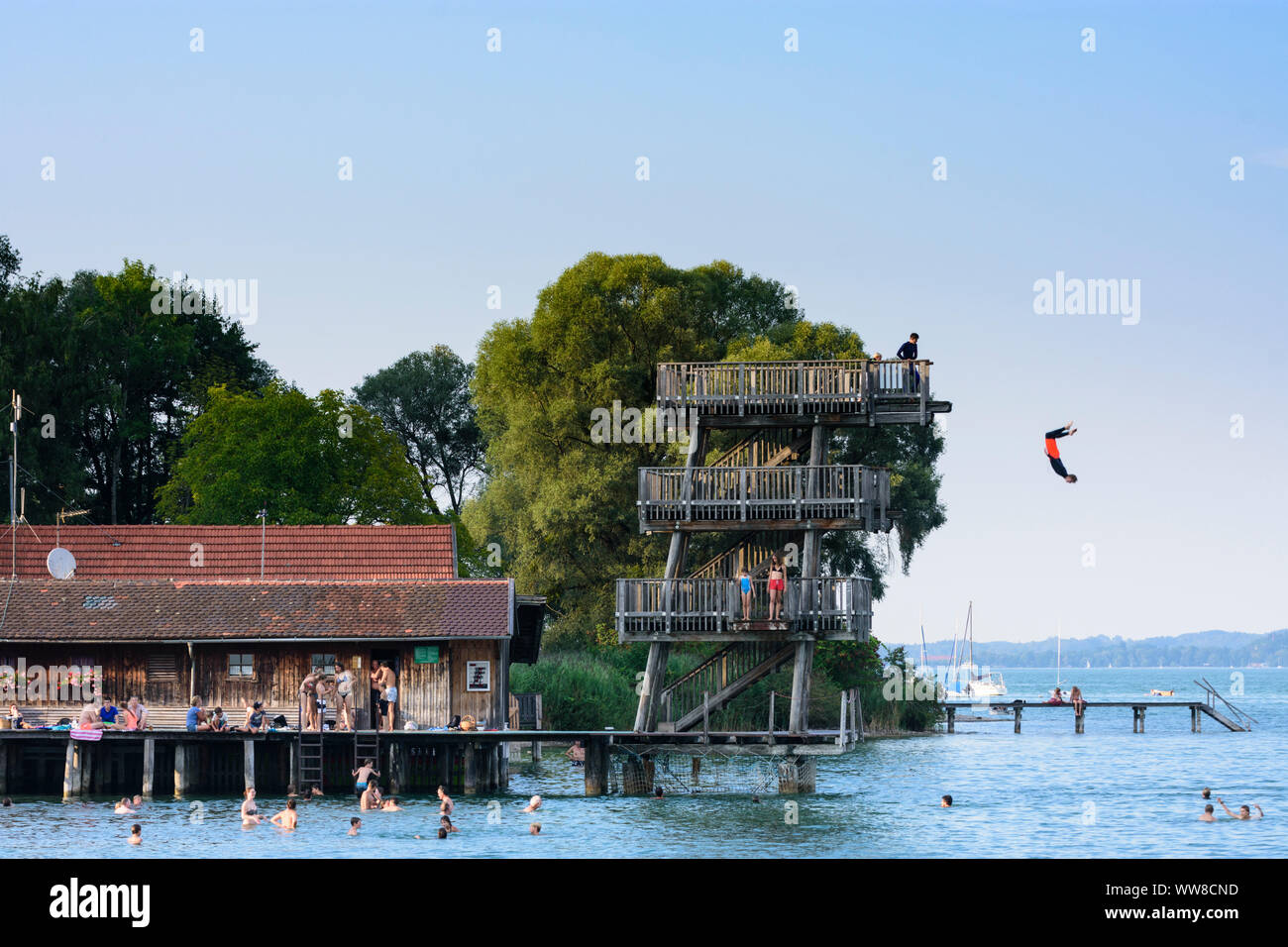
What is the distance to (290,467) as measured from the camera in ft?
219

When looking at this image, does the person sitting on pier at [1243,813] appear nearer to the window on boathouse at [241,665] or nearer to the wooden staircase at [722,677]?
the wooden staircase at [722,677]

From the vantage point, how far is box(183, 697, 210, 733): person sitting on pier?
1618 inches

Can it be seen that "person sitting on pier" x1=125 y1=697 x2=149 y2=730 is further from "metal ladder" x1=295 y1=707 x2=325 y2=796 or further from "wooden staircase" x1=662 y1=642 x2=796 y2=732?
"wooden staircase" x1=662 y1=642 x2=796 y2=732

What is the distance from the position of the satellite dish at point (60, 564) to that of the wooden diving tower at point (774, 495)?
1637 centimetres

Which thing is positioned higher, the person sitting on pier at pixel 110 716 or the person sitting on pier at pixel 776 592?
the person sitting on pier at pixel 776 592

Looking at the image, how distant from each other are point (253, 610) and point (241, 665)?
1.50 metres

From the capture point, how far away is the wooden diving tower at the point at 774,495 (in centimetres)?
4050

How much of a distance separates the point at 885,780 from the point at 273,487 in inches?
1136

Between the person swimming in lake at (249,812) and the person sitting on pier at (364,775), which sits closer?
the person swimming in lake at (249,812)

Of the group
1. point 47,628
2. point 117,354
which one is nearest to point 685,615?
point 47,628

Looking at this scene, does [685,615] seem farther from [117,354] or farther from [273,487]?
[117,354]

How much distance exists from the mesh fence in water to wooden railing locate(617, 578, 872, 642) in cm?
307

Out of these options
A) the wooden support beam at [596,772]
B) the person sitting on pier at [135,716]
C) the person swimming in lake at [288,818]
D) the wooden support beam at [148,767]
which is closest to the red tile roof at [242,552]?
the person sitting on pier at [135,716]

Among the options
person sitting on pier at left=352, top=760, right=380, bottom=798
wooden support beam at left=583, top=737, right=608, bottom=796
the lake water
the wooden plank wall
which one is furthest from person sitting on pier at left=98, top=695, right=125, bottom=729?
wooden support beam at left=583, top=737, right=608, bottom=796
